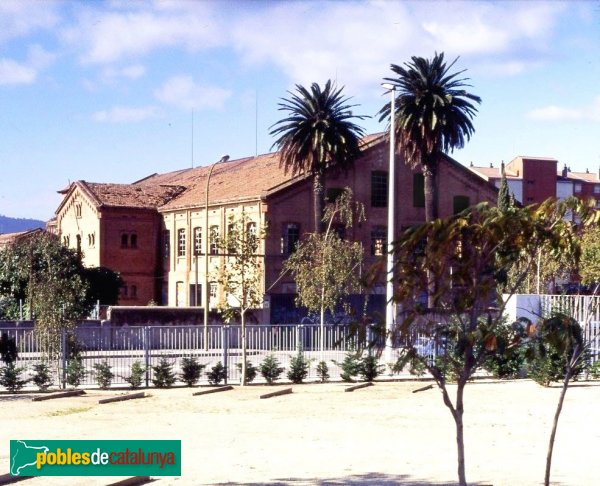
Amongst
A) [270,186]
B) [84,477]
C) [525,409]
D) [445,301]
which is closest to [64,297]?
[525,409]

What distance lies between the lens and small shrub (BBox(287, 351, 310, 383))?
28938 mm

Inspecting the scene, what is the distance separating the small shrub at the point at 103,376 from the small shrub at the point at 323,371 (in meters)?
6.04

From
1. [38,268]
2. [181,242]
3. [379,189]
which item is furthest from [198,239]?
[379,189]

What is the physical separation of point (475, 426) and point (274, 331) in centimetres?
1385

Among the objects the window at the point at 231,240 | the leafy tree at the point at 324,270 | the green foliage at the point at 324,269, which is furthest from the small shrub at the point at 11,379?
the green foliage at the point at 324,269

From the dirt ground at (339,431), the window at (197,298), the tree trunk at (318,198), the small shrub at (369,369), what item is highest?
the tree trunk at (318,198)

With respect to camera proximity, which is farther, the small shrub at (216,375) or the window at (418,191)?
the window at (418,191)

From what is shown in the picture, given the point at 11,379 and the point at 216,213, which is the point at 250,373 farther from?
the point at 216,213

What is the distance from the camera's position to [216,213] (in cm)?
5984

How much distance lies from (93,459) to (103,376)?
13.7 meters

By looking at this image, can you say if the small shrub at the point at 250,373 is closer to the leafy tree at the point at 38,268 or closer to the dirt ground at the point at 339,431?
the dirt ground at the point at 339,431

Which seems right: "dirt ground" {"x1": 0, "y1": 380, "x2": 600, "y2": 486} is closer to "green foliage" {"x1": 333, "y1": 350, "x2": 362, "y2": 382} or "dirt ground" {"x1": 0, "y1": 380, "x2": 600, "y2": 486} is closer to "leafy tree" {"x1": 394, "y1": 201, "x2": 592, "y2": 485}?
"green foliage" {"x1": 333, "y1": 350, "x2": 362, "y2": 382}

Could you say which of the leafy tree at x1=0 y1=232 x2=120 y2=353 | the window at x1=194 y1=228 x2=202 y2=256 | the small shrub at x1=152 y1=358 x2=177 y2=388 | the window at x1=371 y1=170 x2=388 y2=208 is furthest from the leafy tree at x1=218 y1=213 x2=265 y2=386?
the window at x1=194 y1=228 x2=202 y2=256

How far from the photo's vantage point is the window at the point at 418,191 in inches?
2384
